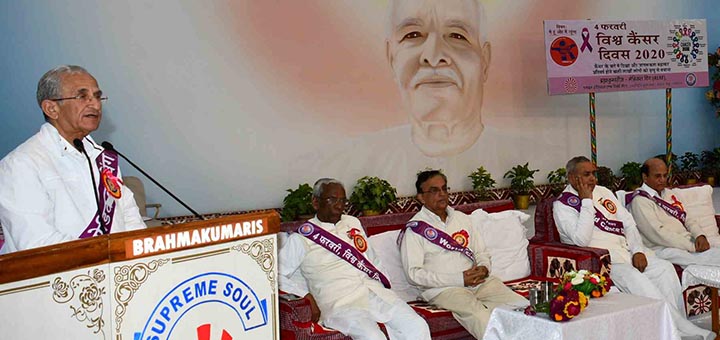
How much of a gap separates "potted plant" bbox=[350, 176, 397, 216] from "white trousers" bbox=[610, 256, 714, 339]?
111 inches

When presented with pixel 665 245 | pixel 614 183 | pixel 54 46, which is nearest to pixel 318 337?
pixel 665 245

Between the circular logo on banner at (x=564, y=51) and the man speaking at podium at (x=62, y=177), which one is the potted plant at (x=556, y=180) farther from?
the man speaking at podium at (x=62, y=177)

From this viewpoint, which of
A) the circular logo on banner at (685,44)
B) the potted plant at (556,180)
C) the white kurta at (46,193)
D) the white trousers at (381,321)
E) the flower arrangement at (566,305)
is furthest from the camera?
the potted plant at (556,180)

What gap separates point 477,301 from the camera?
177 inches

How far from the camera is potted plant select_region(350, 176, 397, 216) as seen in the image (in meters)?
7.56

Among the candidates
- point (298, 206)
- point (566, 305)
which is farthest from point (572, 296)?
point (298, 206)

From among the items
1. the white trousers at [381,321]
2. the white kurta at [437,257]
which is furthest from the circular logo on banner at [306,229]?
the white kurta at [437,257]

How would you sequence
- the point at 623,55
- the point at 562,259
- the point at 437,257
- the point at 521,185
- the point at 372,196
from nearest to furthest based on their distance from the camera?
the point at 437,257, the point at 562,259, the point at 372,196, the point at 623,55, the point at 521,185

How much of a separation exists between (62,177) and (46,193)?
0.27 ft

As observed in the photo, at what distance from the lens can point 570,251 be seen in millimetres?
4938

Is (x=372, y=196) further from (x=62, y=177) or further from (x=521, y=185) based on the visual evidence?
(x=62, y=177)

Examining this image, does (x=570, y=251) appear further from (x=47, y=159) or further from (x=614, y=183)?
(x=614, y=183)

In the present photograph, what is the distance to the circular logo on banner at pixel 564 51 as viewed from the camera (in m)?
7.84

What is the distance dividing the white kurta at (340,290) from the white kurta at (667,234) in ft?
6.99
